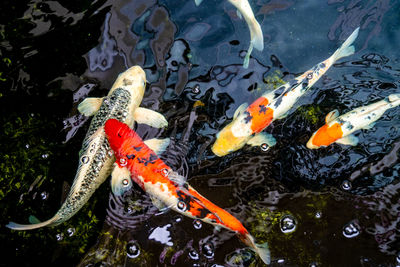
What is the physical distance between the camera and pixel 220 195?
4.02 metres

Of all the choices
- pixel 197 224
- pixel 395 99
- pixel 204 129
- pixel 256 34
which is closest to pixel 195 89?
pixel 204 129

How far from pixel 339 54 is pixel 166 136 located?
2377 millimetres

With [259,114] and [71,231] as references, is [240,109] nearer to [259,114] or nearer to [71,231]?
[259,114]

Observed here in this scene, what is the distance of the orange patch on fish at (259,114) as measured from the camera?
4.06m

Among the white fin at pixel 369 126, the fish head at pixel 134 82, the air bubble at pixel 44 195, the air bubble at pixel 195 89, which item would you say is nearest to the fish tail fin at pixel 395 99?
the white fin at pixel 369 126

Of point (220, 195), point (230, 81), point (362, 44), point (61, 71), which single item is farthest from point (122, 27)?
point (362, 44)

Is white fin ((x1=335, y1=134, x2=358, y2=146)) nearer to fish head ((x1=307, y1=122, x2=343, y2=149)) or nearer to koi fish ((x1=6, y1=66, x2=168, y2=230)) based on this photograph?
fish head ((x1=307, y1=122, x2=343, y2=149))

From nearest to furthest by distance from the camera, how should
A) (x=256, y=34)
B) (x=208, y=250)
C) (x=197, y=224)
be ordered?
(x=208, y=250) → (x=197, y=224) → (x=256, y=34)

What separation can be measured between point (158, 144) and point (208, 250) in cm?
131

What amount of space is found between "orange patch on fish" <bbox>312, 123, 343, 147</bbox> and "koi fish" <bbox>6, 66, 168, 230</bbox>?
1.79m

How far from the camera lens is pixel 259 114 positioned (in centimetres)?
407

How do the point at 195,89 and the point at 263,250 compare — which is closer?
the point at 263,250

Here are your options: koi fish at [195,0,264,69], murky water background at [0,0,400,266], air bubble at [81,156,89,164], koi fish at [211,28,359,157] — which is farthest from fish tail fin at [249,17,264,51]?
air bubble at [81,156,89,164]

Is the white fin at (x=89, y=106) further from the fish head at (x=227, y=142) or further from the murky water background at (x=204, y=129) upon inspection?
the fish head at (x=227, y=142)
